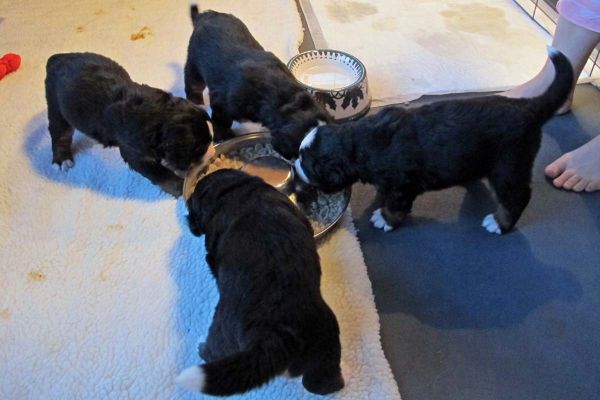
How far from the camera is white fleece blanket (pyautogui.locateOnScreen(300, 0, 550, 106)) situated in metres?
2.62

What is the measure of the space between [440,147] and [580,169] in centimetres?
81

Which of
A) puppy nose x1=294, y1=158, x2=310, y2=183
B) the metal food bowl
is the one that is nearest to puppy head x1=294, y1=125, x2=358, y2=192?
A: puppy nose x1=294, y1=158, x2=310, y2=183

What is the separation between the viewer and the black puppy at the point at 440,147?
1.61m

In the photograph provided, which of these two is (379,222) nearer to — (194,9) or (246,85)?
(246,85)

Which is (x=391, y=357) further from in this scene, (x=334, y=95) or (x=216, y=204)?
(x=334, y=95)

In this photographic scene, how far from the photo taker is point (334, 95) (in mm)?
2223

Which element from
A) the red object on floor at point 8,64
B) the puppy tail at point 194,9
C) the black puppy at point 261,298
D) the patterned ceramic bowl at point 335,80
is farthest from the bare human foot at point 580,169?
the red object on floor at point 8,64

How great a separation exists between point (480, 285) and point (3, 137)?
225cm

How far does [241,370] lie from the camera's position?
1.01m

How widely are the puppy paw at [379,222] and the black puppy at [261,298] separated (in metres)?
0.60

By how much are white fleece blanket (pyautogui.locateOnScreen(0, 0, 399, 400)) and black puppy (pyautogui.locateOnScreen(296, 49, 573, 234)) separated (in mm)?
318

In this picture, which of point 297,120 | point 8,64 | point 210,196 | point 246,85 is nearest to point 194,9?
point 246,85

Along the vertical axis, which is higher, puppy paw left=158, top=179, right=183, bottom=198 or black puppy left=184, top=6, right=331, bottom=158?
black puppy left=184, top=6, right=331, bottom=158

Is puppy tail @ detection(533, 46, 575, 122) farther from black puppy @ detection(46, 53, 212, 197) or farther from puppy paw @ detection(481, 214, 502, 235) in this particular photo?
black puppy @ detection(46, 53, 212, 197)
